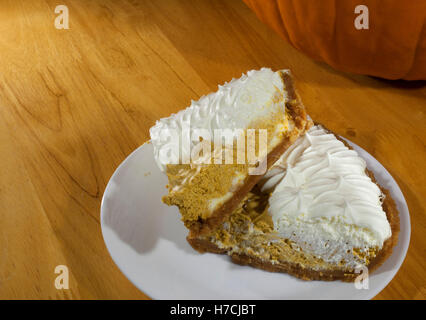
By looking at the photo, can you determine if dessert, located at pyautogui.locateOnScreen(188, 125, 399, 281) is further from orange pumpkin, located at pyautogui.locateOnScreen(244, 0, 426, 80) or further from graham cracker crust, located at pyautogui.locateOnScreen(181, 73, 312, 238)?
orange pumpkin, located at pyautogui.locateOnScreen(244, 0, 426, 80)

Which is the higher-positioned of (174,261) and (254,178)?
(254,178)

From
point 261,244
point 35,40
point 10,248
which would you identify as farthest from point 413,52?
point 35,40

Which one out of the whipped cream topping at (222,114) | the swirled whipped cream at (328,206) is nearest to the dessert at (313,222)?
the swirled whipped cream at (328,206)

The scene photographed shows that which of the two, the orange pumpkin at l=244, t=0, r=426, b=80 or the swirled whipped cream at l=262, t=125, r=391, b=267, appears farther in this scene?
the orange pumpkin at l=244, t=0, r=426, b=80

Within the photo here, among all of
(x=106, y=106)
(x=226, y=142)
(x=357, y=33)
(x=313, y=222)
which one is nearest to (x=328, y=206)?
(x=313, y=222)

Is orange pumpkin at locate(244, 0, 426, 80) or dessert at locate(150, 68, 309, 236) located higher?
orange pumpkin at locate(244, 0, 426, 80)

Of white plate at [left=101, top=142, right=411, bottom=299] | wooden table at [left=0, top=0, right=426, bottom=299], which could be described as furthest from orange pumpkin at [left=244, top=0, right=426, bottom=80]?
white plate at [left=101, top=142, right=411, bottom=299]

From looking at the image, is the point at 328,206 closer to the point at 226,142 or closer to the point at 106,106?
the point at 226,142
